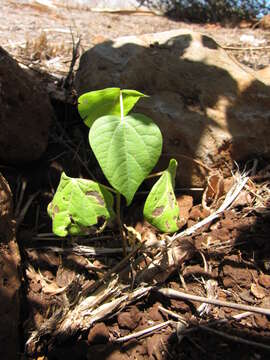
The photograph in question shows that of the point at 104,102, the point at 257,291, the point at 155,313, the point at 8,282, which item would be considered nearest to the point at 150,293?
the point at 155,313

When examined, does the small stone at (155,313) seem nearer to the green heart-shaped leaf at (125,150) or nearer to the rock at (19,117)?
the green heart-shaped leaf at (125,150)

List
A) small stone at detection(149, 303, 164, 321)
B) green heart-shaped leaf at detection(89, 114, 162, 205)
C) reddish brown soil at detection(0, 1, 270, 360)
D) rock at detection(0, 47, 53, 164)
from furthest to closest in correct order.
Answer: rock at detection(0, 47, 53, 164) → small stone at detection(149, 303, 164, 321) → reddish brown soil at detection(0, 1, 270, 360) → green heart-shaped leaf at detection(89, 114, 162, 205)


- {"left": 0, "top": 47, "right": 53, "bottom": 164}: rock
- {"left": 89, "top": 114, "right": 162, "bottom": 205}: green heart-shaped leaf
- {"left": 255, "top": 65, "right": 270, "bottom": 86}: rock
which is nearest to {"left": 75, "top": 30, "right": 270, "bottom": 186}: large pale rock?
{"left": 255, "top": 65, "right": 270, "bottom": 86}: rock

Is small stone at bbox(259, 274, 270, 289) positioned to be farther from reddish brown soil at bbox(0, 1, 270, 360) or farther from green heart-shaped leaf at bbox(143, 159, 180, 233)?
green heart-shaped leaf at bbox(143, 159, 180, 233)

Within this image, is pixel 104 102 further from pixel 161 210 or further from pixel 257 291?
pixel 257 291

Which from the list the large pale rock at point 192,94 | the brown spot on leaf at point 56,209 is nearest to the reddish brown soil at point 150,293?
the large pale rock at point 192,94

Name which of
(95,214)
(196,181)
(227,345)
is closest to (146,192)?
(196,181)

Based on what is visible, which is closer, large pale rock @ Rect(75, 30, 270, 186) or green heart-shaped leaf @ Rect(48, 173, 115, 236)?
green heart-shaped leaf @ Rect(48, 173, 115, 236)
